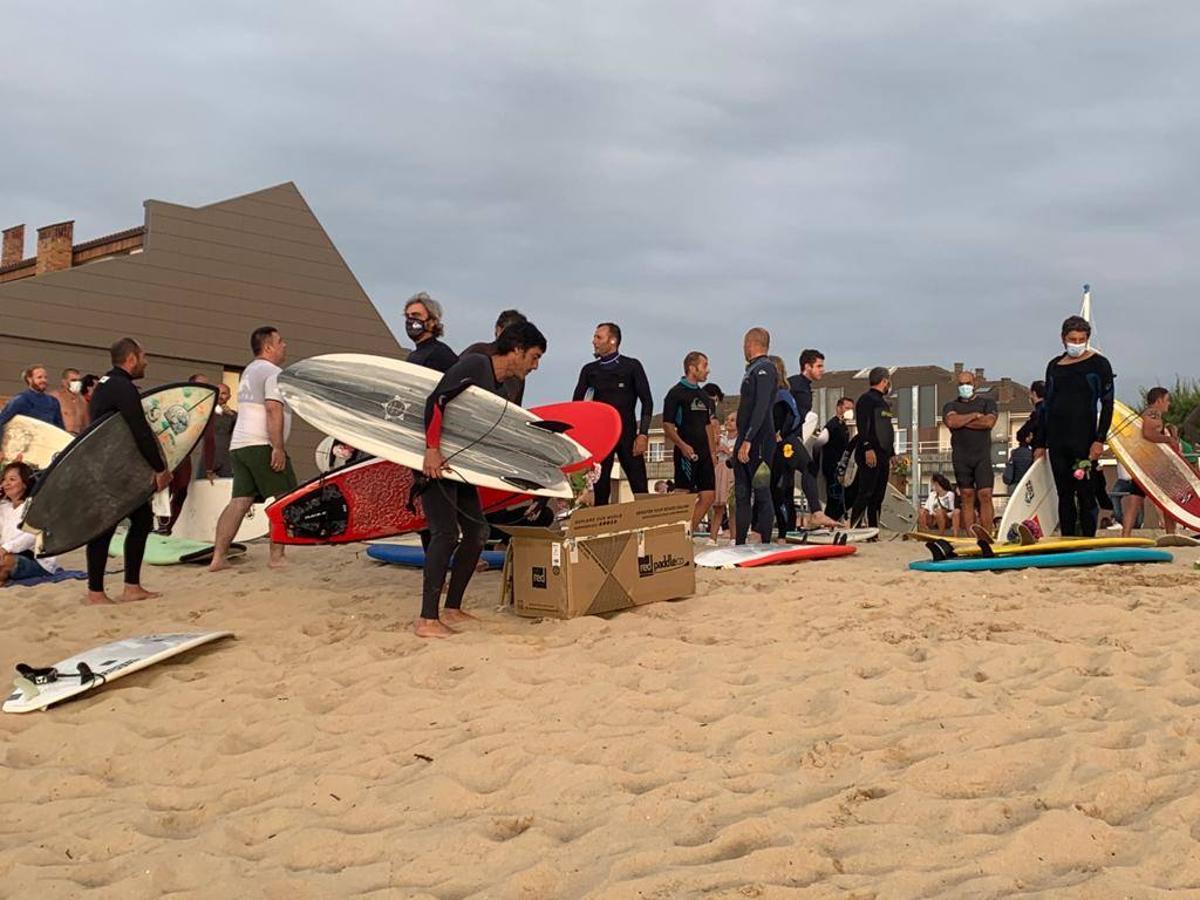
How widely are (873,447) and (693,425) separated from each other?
2.16 meters

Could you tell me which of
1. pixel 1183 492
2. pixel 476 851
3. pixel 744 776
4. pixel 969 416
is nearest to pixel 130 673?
pixel 476 851

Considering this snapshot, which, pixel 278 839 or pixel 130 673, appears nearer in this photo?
pixel 278 839

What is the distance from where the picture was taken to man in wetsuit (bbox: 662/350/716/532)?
8.38 m

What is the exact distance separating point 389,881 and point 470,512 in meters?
2.70

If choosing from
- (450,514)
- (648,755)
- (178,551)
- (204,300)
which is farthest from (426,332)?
(204,300)

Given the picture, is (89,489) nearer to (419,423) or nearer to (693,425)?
(419,423)

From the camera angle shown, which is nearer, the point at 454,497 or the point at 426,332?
the point at 454,497

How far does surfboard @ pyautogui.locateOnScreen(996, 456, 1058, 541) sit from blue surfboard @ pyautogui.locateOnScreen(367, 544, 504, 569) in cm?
360

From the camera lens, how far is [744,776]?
3.33 m

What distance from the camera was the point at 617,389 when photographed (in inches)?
300

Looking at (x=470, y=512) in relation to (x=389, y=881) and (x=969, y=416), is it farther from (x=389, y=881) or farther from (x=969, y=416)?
(x=969, y=416)

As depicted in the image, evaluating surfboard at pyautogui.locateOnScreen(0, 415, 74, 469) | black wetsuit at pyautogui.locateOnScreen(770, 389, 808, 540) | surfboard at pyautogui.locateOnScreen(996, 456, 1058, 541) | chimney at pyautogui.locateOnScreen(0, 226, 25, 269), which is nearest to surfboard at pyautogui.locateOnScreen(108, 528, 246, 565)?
surfboard at pyautogui.locateOnScreen(0, 415, 74, 469)

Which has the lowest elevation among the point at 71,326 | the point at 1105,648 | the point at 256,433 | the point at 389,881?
the point at 389,881

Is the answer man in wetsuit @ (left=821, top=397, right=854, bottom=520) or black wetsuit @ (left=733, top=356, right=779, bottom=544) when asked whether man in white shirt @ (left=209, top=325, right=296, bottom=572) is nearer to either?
black wetsuit @ (left=733, top=356, right=779, bottom=544)
